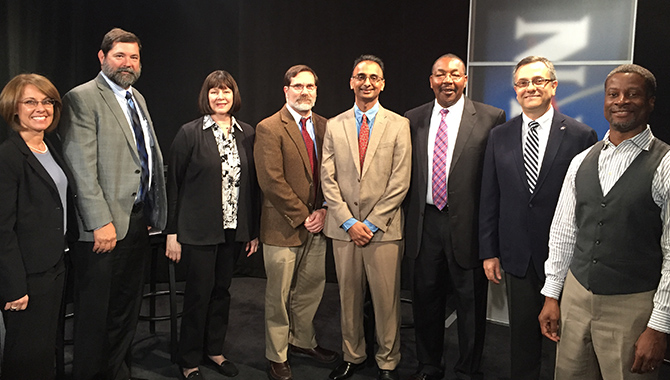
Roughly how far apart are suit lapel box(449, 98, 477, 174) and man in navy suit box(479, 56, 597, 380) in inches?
7.0

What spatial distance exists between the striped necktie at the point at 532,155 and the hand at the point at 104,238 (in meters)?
2.06

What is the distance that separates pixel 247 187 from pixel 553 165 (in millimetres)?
1684

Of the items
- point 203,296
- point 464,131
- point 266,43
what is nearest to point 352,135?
point 464,131

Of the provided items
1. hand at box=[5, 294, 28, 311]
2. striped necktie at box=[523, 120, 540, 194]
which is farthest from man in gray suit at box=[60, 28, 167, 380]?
striped necktie at box=[523, 120, 540, 194]

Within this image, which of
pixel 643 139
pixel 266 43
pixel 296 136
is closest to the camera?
pixel 643 139

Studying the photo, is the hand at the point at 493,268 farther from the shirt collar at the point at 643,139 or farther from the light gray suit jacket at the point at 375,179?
the shirt collar at the point at 643,139

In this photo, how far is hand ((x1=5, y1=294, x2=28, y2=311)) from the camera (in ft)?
7.57

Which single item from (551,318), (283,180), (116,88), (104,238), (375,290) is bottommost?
(375,290)

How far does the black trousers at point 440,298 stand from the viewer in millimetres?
2984

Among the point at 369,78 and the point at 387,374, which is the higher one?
the point at 369,78

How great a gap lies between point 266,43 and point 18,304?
346 centimetres

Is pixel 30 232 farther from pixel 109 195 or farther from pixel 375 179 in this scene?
pixel 375 179

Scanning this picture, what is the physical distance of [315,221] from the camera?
3225 millimetres

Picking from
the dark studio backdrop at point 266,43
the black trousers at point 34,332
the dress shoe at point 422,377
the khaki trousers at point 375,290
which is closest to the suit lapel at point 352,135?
the khaki trousers at point 375,290
